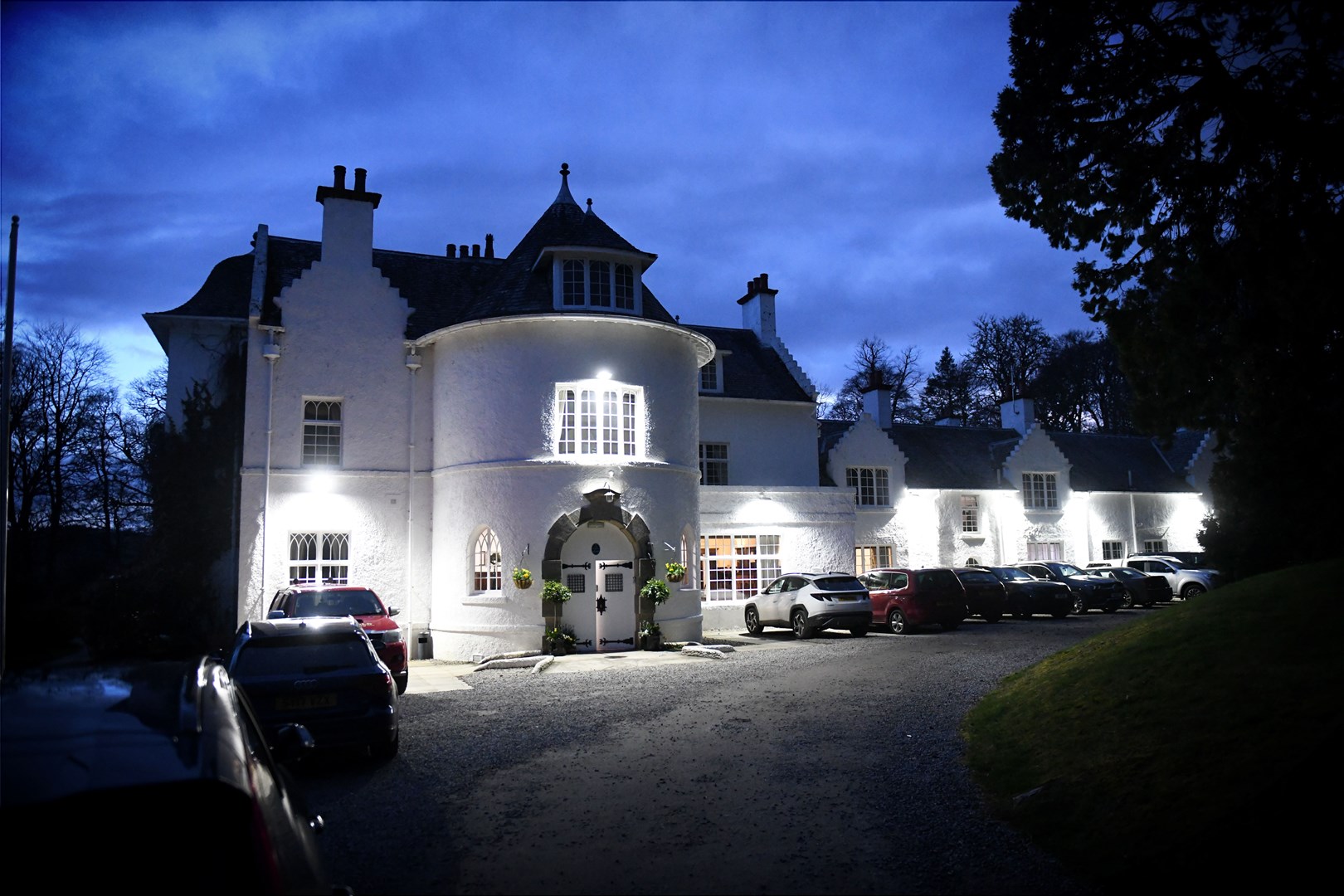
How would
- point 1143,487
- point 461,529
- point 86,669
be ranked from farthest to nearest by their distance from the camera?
point 1143,487
point 461,529
point 86,669

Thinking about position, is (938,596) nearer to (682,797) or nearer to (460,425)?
(460,425)

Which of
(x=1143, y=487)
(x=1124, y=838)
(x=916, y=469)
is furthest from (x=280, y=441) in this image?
(x=1143, y=487)

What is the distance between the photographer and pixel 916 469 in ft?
110

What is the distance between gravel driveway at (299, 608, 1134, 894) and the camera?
5980mm

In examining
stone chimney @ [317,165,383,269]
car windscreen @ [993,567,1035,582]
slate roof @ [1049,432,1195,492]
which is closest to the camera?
stone chimney @ [317,165,383,269]

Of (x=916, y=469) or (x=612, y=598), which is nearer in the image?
(x=612, y=598)

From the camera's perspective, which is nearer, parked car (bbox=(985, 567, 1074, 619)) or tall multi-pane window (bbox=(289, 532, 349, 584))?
tall multi-pane window (bbox=(289, 532, 349, 584))

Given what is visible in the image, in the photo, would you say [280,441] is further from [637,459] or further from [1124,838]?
[1124,838]

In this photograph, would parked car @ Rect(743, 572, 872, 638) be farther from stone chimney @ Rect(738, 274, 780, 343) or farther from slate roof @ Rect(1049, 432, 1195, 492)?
slate roof @ Rect(1049, 432, 1195, 492)

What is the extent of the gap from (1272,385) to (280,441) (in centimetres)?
1976

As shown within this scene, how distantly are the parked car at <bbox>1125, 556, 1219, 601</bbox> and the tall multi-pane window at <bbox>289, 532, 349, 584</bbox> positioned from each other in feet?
87.3

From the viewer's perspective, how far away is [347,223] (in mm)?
22766

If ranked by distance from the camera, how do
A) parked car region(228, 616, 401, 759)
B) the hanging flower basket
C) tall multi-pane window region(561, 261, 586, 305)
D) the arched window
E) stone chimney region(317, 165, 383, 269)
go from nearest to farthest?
1. parked car region(228, 616, 401, 759)
2. the hanging flower basket
3. the arched window
4. tall multi-pane window region(561, 261, 586, 305)
5. stone chimney region(317, 165, 383, 269)

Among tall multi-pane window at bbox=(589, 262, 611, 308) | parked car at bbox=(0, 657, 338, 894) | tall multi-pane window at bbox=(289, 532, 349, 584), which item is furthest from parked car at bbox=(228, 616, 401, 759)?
tall multi-pane window at bbox=(589, 262, 611, 308)
